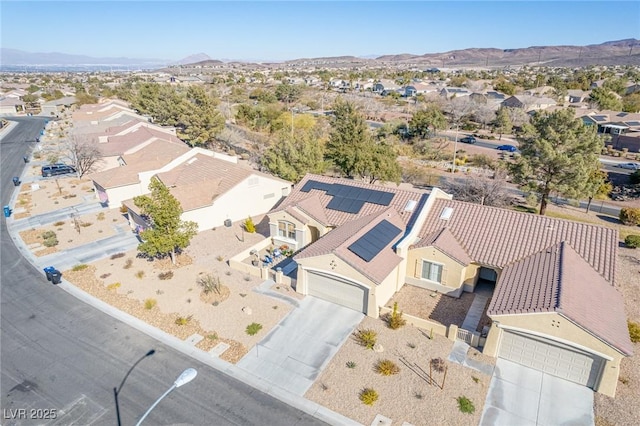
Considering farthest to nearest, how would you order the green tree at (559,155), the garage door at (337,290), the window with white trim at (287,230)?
1. the green tree at (559,155)
2. the window with white trim at (287,230)
3. the garage door at (337,290)

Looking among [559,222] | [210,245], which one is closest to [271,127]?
[210,245]

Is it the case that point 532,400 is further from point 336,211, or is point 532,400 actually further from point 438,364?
point 336,211

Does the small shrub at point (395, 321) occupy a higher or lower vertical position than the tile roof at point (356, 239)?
lower

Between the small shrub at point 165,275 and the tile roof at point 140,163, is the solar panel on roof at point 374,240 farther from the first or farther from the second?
the tile roof at point 140,163

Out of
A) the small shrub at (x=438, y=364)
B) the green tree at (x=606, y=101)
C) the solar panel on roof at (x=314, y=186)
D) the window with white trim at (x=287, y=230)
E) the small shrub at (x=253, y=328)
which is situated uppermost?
the green tree at (x=606, y=101)

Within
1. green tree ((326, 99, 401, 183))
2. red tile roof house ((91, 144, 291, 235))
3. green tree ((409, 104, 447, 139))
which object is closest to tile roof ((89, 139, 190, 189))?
red tile roof house ((91, 144, 291, 235))

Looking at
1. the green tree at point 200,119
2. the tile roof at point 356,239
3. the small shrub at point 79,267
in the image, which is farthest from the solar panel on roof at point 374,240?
the green tree at point 200,119

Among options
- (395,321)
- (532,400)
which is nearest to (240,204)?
(395,321)
